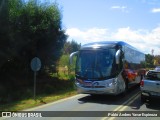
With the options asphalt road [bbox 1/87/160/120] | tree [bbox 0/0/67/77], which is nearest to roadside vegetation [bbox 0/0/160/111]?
tree [bbox 0/0/67/77]

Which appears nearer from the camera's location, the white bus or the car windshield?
the car windshield

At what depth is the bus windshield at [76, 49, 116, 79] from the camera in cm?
1659

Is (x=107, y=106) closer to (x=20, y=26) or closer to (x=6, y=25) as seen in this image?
(x=6, y=25)

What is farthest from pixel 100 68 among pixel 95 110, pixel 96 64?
pixel 95 110

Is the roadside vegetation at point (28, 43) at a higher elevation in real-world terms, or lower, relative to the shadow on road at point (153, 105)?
higher

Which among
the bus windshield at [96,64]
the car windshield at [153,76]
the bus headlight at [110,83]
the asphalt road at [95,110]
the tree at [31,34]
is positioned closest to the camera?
the asphalt road at [95,110]

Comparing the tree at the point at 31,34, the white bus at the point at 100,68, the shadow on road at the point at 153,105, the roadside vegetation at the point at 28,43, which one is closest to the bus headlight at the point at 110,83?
the white bus at the point at 100,68

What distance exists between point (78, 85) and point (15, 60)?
15.1 metres

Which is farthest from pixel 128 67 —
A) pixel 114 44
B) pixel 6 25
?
pixel 6 25

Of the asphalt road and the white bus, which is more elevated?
the white bus

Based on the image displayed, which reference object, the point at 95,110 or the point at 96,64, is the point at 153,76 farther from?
the point at 95,110

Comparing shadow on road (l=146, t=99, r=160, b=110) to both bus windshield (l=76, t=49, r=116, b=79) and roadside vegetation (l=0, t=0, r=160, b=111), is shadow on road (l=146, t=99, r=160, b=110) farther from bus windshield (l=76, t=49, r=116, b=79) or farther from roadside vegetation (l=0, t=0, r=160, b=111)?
roadside vegetation (l=0, t=0, r=160, b=111)

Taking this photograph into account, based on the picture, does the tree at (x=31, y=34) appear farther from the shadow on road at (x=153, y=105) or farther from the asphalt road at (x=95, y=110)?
the shadow on road at (x=153, y=105)

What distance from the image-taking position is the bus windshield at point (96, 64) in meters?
16.6
